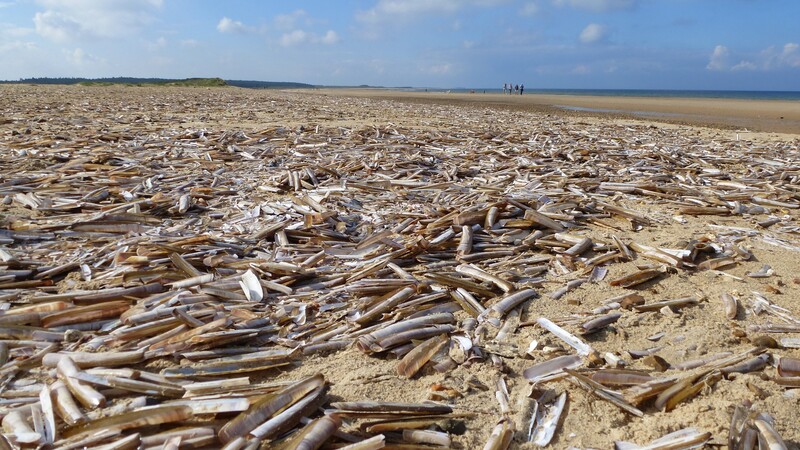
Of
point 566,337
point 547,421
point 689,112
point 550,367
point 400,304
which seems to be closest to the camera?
point 547,421

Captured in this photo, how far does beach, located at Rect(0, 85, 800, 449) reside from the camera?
217 centimetres

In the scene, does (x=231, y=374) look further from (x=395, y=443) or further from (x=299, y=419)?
(x=395, y=443)

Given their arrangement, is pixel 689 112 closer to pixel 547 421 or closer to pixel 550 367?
pixel 550 367

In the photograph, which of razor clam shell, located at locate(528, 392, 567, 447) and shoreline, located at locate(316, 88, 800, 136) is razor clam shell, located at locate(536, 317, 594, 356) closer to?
razor clam shell, located at locate(528, 392, 567, 447)

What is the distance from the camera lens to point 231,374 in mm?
2408

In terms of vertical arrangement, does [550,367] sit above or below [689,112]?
below

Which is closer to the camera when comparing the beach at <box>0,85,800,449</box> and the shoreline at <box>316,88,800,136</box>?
the beach at <box>0,85,800,449</box>

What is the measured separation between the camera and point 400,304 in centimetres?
319

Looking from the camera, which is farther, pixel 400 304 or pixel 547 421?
pixel 400 304

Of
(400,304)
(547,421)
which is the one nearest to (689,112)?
(400,304)

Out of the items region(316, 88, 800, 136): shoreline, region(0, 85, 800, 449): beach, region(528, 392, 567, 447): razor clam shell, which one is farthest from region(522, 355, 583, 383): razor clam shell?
region(316, 88, 800, 136): shoreline

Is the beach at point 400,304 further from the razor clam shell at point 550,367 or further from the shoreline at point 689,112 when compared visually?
the shoreline at point 689,112

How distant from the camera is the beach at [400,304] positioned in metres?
2.17

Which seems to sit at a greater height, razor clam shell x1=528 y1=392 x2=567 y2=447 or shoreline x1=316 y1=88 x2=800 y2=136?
shoreline x1=316 y1=88 x2=800 y2=136
